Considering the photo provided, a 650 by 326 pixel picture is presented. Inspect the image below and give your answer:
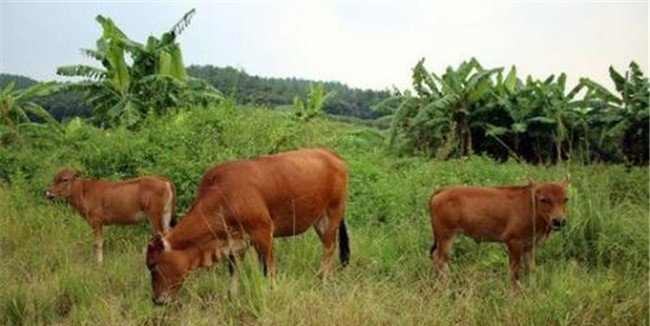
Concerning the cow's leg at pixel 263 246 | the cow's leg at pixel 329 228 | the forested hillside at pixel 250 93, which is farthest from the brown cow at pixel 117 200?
the forested hillside at pixel 250 93

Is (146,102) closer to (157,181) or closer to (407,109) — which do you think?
(407,109)

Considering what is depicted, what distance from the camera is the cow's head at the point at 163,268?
604 centimetres

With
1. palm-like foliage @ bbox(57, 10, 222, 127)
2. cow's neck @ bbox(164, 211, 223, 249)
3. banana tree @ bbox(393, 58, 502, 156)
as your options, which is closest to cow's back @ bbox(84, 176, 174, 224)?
cow's neck @ bbox(164, 211, 223, 249)

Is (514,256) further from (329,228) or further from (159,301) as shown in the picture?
(159,301)

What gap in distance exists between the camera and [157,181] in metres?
8.47

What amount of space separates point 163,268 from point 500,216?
3101 mm

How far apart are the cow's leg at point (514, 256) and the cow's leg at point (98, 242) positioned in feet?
14.0

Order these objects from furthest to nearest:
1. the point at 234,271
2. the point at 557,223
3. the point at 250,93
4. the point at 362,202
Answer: the point at 250,93, the point at 362,202, the point at 557,223, the point at 234,271

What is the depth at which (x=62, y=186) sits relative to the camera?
9.21 m

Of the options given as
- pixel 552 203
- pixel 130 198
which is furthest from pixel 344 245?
pixel 130 198

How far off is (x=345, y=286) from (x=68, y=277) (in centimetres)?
270

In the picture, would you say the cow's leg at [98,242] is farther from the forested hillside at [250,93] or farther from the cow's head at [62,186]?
the forested hillside at [250,93]

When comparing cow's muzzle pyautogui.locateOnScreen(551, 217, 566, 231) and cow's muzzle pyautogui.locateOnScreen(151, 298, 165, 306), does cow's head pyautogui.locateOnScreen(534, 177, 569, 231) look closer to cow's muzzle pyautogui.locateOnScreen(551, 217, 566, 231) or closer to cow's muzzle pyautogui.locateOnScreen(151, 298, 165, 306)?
cow's muzzle pyautogui.locateOnScreen(551, 217, 566, 231)

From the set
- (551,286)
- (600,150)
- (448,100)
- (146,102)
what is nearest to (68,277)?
(551,286)
